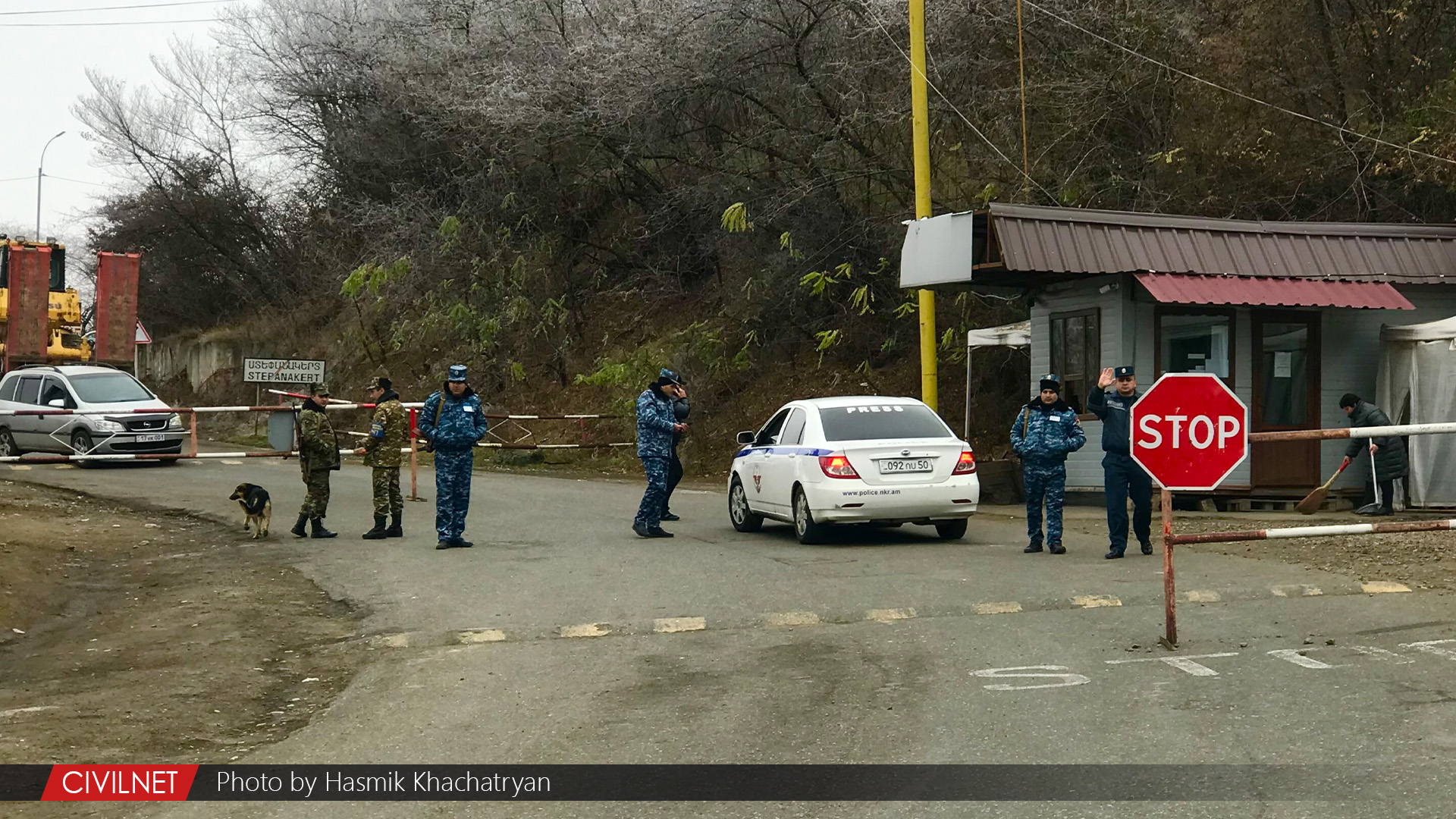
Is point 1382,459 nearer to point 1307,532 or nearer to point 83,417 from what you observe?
point 1307,532

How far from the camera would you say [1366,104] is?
22.8m

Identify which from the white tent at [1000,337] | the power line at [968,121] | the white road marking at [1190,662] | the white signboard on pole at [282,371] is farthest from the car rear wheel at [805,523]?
the white signboard on pole at [282,371]

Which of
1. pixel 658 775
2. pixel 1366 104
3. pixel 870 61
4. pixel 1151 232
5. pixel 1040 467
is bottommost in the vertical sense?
pixel 658 775

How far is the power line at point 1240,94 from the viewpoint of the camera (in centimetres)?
2125

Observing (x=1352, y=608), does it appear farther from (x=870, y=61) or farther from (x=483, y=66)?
(x=483, y=66)

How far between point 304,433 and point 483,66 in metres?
20.6

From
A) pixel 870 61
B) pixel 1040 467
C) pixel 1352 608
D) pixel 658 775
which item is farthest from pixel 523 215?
pixel 658 775

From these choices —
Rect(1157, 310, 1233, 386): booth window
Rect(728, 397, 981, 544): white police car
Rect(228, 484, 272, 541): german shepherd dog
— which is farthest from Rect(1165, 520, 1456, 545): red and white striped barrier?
Rect(228, 484, 272, 541): german shepherd dog

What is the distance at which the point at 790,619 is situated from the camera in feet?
34.9

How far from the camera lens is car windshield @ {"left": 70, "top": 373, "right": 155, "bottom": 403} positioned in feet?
88.0

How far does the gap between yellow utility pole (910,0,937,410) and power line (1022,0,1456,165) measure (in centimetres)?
516

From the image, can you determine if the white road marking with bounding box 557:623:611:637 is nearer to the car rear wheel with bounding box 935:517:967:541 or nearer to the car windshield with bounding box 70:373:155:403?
the car rear wheel with bounding box 935:517:967:541

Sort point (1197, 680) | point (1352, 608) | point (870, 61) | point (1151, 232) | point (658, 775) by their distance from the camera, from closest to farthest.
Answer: point (658, 775) → point (1197, 680) → point (1352, 608) → point (1151, 232) → point (870, 61)

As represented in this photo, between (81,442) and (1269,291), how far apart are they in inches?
787
